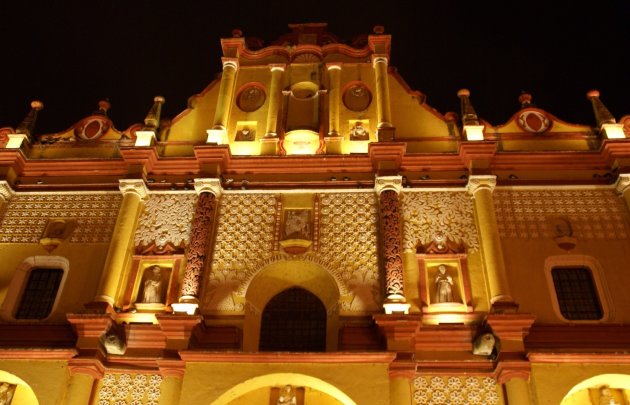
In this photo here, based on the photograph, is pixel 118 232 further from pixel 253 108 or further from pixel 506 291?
pixel 506 291

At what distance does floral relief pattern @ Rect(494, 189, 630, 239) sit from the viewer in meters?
14.9

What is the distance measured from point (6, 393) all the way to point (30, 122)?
302 inches

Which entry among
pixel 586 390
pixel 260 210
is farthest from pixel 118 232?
pixel 586 390

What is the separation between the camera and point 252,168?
1647 centimetres

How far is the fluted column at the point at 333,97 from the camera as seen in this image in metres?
17.2

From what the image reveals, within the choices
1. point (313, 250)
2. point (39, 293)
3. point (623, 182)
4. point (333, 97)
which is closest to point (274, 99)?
point (333, 97)

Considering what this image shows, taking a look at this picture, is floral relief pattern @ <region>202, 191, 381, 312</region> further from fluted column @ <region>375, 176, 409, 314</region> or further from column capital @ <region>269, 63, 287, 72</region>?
column capital @ <region>269, 63, 287, 72</region>

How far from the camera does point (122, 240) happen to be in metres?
15.0

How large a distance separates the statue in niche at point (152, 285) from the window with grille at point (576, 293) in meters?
8.34

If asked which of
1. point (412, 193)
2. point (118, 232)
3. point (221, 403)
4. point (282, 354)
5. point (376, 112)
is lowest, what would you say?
point (221, 403)

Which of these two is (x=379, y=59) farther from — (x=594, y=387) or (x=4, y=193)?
(x=4, y=193)

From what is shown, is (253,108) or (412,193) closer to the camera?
(412,193)

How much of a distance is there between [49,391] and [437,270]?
26.1 ft

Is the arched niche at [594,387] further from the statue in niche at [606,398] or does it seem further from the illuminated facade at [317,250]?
the statue in niche at [606,398]
